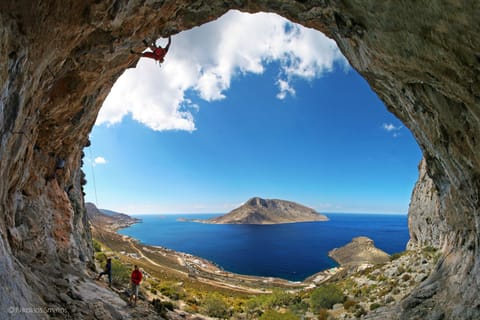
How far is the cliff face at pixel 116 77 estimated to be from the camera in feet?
24.1

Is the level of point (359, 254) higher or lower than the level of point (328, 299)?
lower

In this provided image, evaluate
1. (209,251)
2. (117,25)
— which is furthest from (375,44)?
(209,251)

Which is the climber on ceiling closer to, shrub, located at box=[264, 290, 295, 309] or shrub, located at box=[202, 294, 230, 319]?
shrub, located at box=[202, 294, 230, 319]

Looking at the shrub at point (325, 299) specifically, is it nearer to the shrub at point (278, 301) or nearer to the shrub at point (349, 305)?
the shrub at point (349, 305)

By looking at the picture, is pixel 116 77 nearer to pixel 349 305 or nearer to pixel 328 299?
pixel 349 305

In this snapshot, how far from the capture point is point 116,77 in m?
16.5

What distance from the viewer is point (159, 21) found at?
45.9 feet

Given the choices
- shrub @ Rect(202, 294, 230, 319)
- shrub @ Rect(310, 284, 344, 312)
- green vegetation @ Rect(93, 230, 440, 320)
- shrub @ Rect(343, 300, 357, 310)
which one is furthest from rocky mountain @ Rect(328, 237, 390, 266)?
shrub @ Rect(202, 294, 230, 319)

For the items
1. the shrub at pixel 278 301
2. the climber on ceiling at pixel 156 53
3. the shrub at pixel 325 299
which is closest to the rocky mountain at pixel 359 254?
the shrub at pixel 278 301

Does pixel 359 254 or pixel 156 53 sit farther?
pixel 359 254

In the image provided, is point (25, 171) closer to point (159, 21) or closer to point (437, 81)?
point (159, 21)

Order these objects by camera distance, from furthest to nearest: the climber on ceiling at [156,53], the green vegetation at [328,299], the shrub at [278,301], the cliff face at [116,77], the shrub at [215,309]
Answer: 1. the shrub at [278,301]
2. the shrub at [215,309]
3. the green vegetation at [328,299]
4. the climber on ceiling at [156,53]
5. the cliff face at [116,77]

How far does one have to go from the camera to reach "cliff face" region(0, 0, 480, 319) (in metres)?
7.34

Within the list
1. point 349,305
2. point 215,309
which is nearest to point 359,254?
point 349,305
